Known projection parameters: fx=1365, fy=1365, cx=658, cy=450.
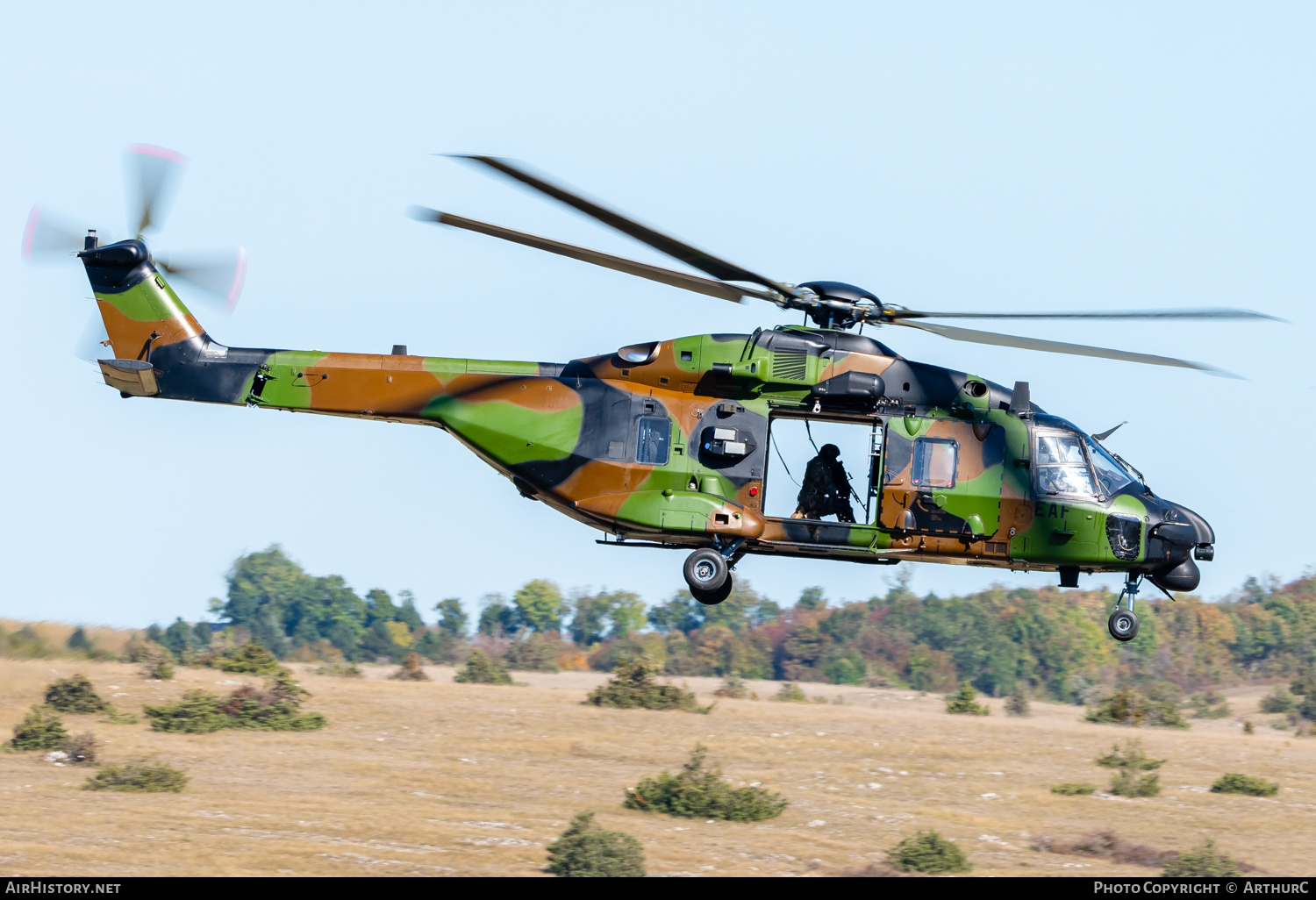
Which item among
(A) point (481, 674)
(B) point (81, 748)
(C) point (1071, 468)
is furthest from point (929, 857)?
(A) point (481, 674)

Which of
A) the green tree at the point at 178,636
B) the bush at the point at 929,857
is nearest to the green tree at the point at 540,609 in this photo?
the green tree at the point at 178,636

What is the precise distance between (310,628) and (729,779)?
65567 millimetres

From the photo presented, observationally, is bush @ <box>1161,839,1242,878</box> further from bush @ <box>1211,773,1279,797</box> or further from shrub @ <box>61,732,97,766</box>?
shrub @ <box>61,732,97,766</box>

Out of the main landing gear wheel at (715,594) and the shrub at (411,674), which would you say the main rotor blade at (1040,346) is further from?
the shrub at (411,674)

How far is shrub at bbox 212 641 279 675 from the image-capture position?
48188 millimetres

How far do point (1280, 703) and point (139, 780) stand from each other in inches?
→ 1976

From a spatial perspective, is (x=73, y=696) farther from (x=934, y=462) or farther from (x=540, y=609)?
(x=540, y=609)

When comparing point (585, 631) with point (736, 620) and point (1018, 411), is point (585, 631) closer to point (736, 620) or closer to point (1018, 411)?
point (736, 620)

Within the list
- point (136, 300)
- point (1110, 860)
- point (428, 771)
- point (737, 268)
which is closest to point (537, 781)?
point (428, 771)

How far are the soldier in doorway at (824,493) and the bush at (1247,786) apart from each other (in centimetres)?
2381

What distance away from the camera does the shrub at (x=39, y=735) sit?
118ft

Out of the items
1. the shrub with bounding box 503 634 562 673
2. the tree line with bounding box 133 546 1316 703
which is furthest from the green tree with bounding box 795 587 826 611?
the shrub with bounding box 503 634 562 673

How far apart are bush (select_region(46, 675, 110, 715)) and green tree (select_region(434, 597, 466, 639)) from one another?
5550cm

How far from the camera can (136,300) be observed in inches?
804
